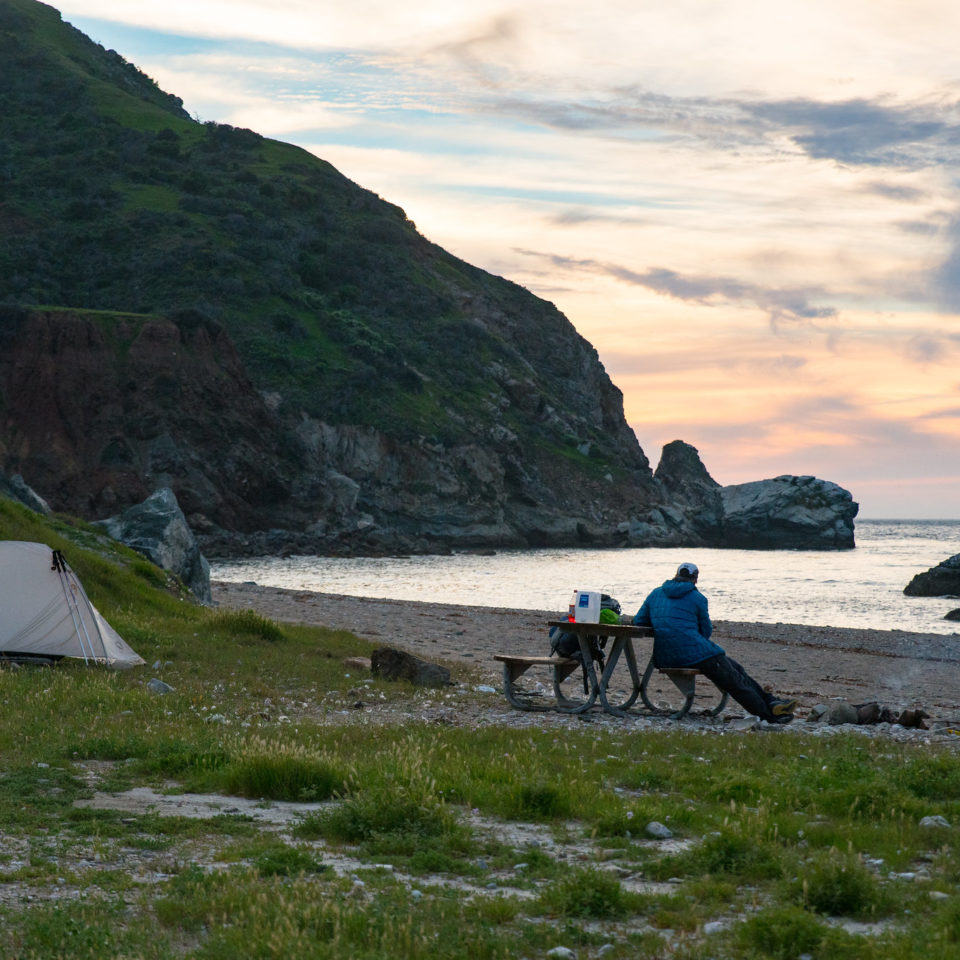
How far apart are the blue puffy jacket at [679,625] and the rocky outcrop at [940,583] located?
55.1m

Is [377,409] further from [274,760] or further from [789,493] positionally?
[274,760]

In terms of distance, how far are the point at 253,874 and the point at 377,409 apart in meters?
113

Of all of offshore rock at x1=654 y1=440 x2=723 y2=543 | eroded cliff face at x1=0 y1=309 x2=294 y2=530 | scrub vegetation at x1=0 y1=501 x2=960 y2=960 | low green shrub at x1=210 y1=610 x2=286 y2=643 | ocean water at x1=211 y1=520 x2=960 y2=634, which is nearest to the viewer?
scrub vegetation at x1=0 y1=501 x2=960 y2=960

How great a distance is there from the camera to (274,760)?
1019cm

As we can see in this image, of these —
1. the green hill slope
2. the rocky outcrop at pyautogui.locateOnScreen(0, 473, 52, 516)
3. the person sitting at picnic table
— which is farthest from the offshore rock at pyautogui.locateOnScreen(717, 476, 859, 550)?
the person sitting at picnic table

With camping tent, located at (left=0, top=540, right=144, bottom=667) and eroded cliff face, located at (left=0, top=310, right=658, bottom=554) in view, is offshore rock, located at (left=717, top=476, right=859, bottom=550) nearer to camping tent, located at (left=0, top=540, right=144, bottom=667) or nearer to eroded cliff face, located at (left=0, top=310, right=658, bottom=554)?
eroded cliff face, located at (left=0, top=310, right=658, bottom=554)

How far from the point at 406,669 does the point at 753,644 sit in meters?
19.7

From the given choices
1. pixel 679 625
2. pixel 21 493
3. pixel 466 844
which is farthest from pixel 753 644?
pixel 466 844

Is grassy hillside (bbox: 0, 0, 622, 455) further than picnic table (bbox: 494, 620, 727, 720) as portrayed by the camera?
Yes

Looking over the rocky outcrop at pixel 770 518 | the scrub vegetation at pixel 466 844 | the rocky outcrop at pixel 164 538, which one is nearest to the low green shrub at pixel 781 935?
the scrub vegetation at pixel 466 844

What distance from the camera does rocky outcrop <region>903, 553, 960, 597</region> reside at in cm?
6494

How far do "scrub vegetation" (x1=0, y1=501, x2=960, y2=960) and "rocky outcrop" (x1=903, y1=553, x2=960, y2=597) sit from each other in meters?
56.8

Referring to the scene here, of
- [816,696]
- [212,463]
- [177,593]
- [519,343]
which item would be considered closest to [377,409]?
[212,463]

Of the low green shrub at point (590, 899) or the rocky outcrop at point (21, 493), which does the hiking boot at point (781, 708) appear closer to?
the low green shrub at point (590, 899)
